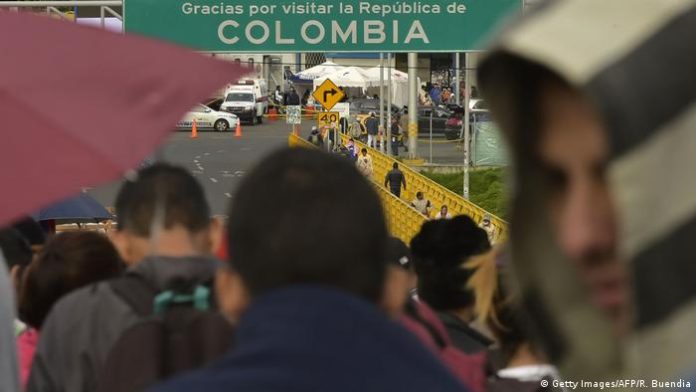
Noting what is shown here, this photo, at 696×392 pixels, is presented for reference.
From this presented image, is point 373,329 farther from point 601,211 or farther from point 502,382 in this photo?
point 502,382

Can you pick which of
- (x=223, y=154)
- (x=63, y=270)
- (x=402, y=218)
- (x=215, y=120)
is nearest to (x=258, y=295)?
(x=63, y=270)

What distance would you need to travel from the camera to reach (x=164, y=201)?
154 inches

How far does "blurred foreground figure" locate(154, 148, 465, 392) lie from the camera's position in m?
1.54

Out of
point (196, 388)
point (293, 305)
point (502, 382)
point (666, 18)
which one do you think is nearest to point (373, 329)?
point (293, 305)

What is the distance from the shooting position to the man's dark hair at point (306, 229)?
163 centimetres

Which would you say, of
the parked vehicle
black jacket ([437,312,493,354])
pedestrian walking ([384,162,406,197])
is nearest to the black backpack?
black jacket ([437,312,493,354])

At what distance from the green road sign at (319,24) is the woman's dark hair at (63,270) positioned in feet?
26.5

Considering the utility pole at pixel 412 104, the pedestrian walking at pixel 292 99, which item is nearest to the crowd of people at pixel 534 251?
the utility pole at pixel 412 104

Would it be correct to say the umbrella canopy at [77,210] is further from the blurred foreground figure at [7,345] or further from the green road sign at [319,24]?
the blurred foreground figure at [7,345]

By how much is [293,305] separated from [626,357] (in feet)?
1.81

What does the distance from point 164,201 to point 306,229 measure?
2.33 m

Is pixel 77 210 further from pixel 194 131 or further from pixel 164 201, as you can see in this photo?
pixel 194 131

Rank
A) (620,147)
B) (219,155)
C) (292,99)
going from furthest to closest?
(292,99) → (219,155) → (620,147)

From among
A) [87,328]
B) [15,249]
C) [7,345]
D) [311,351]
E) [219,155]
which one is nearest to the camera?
[311,351]
